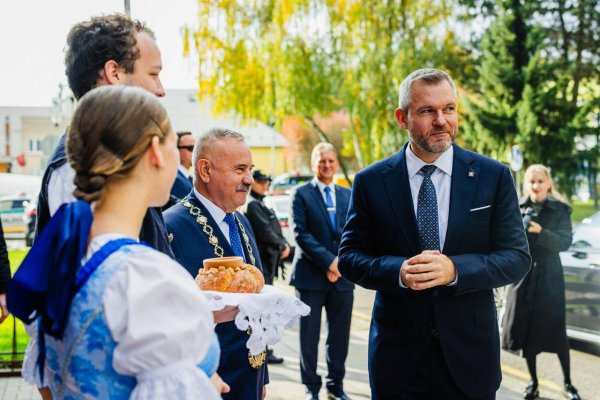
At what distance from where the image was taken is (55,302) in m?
1.73

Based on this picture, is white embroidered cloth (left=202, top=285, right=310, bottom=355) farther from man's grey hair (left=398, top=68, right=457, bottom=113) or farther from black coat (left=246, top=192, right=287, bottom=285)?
black coat (left=246, top=192, right=287, bottom=285)

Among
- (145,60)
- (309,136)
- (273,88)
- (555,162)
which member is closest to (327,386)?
(145,60)

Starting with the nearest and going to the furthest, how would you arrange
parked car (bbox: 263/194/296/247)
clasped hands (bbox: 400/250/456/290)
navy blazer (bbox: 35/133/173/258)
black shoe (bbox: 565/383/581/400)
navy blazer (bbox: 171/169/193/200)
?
navy blazer (bbox: 35/133/173/258)
clasped hands (bbox: 400/250/456/290)
navy blazer (bbox: 171/169/193/200)
black shoe (bbox: 565/383/581/400)
parked car (bbox: 263/194/296/247)

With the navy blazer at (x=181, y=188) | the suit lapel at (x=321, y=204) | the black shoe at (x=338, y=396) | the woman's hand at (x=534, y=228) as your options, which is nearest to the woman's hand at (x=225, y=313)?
the navy blazer at (x=181, y=188)

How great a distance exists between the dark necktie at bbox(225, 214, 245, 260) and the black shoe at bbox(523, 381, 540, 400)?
4.09m

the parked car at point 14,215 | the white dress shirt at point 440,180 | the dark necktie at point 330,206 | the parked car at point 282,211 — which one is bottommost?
the parked car at point 14,215

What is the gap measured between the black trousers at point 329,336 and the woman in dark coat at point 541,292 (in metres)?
1.66

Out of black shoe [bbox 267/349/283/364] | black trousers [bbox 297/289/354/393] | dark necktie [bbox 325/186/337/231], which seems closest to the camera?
black trousers [bbox 297/289/354/393]

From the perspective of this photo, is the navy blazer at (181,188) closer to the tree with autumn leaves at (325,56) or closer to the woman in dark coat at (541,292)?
the woman in dark coat at (541,292)

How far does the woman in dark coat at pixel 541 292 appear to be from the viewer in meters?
6.75

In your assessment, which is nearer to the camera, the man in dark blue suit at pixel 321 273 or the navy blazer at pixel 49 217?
the navy blazer at pixel 49 217

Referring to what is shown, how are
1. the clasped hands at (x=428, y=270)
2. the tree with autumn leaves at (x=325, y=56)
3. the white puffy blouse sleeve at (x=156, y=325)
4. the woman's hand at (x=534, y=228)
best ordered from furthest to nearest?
the tree with autumn leaves at (x=325, y=56) → the woman's hand at (x=534, y=228) → the clasped hands at (x=428, y=270) → the white puffy blouse sleeve at (x=156, y=325)

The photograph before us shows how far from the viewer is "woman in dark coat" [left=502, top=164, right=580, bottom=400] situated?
22.2ft

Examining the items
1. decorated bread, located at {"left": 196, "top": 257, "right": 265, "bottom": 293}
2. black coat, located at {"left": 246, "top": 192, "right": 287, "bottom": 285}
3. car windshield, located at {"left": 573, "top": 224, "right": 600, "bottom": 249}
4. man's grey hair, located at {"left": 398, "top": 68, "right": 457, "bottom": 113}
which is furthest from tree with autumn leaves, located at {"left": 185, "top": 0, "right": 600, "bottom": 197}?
decorated bread, located at {"left": 196, "top": 257, "right": 265, "bottom": 293}
